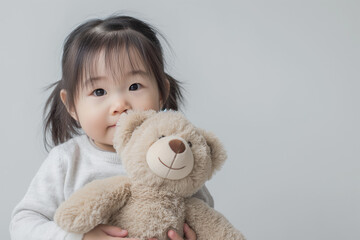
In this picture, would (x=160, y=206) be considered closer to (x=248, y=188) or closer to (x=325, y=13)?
(x=248, y=188)

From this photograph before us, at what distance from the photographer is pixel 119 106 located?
41.8 inches

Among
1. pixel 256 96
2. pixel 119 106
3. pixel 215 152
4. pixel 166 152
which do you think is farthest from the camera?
pixel 256 96

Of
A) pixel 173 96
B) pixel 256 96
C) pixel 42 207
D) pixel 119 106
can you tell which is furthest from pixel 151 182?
pixel 256 96

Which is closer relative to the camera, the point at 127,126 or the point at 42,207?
the point at 127,126

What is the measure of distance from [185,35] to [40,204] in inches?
37.3

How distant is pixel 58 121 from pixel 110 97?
319mm

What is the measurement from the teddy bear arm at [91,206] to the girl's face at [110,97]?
0.20 meters

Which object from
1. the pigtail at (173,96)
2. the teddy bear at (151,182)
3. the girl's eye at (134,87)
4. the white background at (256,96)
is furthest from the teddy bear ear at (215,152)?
the white background at (256,96)

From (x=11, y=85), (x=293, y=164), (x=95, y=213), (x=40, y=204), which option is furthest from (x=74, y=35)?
(x=293, y=164)

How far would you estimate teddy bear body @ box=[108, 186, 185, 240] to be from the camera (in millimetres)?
897

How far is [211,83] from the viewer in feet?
6.09

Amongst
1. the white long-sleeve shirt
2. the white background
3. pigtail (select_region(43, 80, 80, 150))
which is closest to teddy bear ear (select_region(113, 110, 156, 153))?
the white long-sleeve shirt

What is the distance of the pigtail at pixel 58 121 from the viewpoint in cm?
132

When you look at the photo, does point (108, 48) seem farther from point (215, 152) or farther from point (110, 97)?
point (215, 152)
